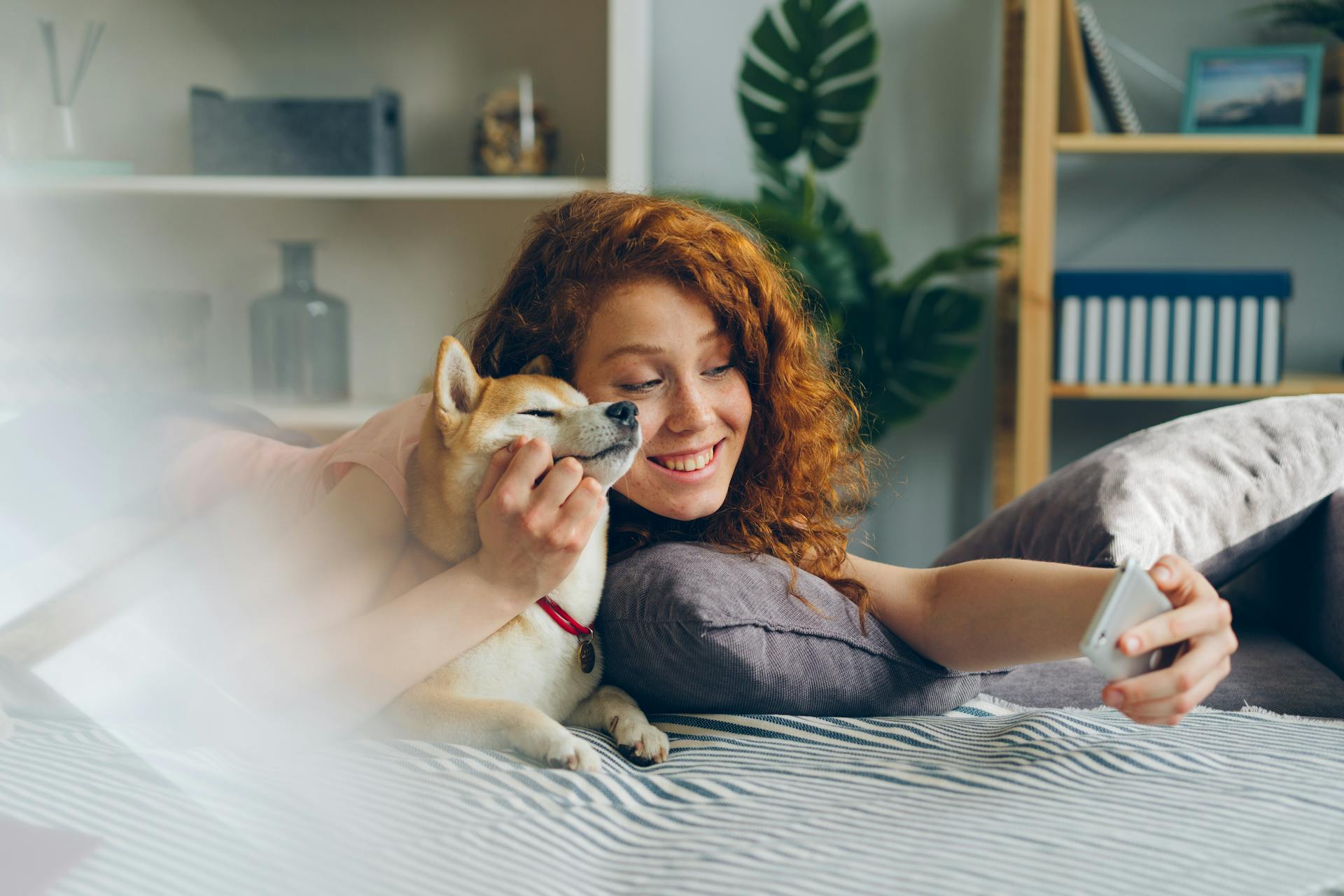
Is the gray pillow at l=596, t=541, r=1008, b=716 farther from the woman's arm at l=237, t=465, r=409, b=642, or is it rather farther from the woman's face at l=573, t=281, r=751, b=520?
the woman's arm at l=237, t=465, r=409, b=642

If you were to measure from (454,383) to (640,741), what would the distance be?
10.4 inches

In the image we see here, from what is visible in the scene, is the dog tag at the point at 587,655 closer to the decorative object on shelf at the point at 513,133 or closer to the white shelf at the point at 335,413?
the white shelf at the point at 335,413

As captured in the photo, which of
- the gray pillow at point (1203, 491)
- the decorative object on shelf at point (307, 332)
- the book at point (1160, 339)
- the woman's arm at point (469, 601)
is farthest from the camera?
the book at point (1160, 339)

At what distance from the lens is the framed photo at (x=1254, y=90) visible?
1.88m

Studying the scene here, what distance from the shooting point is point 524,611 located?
0.66 meters

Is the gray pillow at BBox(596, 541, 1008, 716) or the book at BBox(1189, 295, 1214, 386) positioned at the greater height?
the book at BBox(1189, 295, 1214, 386)

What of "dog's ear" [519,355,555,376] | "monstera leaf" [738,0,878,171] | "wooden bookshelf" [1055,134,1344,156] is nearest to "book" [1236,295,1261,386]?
"wooden bookshelf" [1055,134,1344,156]

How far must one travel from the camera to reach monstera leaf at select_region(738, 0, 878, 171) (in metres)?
1.92

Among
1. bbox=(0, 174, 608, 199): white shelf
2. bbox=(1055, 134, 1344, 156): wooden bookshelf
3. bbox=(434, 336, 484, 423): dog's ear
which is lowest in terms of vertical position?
bbox=(434, 336, 484, 423): dog's ear

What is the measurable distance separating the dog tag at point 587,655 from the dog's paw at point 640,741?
5cm

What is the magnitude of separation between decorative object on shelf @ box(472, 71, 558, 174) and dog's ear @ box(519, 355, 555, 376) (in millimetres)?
1272

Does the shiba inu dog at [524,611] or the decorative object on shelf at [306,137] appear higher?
the decorative object on shelf at [306,137]

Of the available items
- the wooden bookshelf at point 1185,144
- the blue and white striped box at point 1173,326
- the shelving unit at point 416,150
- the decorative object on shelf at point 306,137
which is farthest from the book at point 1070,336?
the decorative object on shelf at point 306,137

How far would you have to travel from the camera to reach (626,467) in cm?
65
